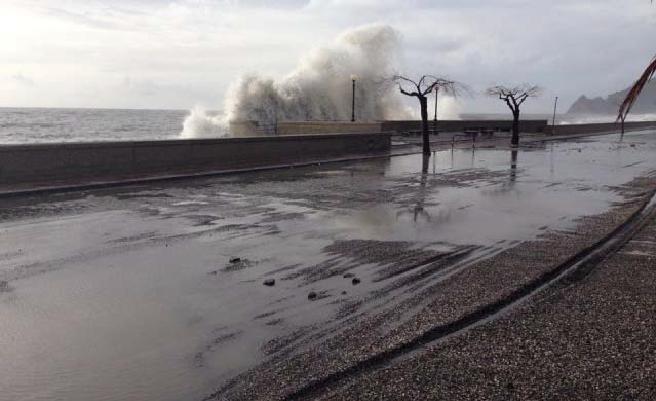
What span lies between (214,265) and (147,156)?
1007 centimetres

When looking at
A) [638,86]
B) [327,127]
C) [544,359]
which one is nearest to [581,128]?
[327,127]

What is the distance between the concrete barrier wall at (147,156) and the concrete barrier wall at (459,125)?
13.4 metres

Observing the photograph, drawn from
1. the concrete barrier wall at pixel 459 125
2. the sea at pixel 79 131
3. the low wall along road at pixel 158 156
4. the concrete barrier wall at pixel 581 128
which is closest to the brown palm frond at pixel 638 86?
the low wall along road at pixel 158 156

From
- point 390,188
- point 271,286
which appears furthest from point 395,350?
point 390,188

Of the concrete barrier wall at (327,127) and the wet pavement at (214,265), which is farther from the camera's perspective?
the concrete barrier wall at (327,127)

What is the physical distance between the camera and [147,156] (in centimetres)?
1686

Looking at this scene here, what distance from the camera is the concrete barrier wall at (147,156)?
14.1 m

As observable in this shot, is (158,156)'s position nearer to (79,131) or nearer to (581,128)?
(581,128)

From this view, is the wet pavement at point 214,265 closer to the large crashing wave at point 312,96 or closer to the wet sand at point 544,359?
the wet sand at point 544,359

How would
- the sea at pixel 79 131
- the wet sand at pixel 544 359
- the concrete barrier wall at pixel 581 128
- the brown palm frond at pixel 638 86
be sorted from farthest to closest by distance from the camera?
the sea at pixel 79 131, the concrete barrier wall at pixel 581 128, the wet sand at pixel 544 359, the brown palm frond at pixel 638 86

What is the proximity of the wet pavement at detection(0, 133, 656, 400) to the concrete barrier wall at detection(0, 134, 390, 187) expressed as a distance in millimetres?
1459

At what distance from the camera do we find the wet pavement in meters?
4.84

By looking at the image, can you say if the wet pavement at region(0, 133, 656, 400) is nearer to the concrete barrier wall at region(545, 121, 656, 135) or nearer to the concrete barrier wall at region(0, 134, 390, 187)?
the concrete barrier wall at region(0, 134, 390, 187)

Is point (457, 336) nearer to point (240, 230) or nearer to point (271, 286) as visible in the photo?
point (271, 286)
